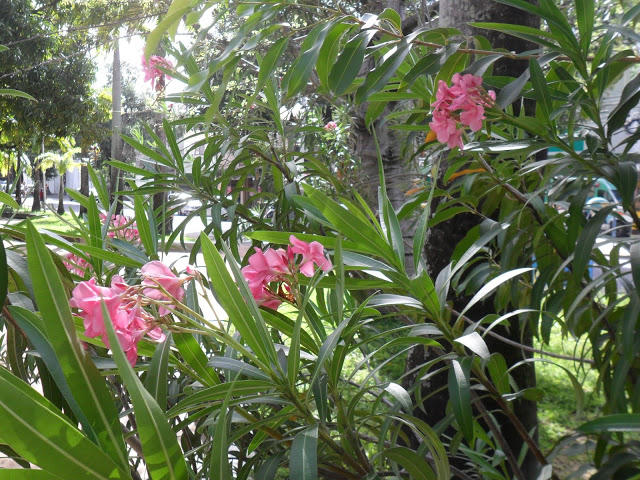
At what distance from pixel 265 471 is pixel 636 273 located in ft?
1.47

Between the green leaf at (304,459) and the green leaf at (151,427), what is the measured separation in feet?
0.27

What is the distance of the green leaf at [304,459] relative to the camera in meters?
0.40

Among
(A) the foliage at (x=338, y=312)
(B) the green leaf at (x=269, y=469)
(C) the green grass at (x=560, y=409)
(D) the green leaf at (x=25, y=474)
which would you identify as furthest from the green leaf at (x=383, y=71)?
(C) the green grass at (x=560, y=409)

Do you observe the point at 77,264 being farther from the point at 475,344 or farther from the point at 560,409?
the point at 560,409

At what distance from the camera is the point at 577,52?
0.71 meters

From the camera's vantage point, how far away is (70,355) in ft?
1.18

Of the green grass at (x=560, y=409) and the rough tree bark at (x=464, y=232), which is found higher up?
the rough tree bark at (x=464, y=232)

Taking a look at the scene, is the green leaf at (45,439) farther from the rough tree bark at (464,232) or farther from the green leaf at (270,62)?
the rough tree bark at (464,232)

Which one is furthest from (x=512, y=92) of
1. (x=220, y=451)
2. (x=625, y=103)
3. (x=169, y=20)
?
(x=220, y=451)

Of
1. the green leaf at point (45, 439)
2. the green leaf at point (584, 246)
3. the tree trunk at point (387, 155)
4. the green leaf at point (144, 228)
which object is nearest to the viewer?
the green leaf at point (45, 439)

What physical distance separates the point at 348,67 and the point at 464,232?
2.26ft

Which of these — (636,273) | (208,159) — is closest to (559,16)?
(636,273)

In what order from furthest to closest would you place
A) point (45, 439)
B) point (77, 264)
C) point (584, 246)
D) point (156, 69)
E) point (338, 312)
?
1. point (156, 69)
2. point (77, 264)
3. point (584, 246)
4. point (338, 312)
5. point (45, 439)

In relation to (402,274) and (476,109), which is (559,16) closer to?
(476,109)
